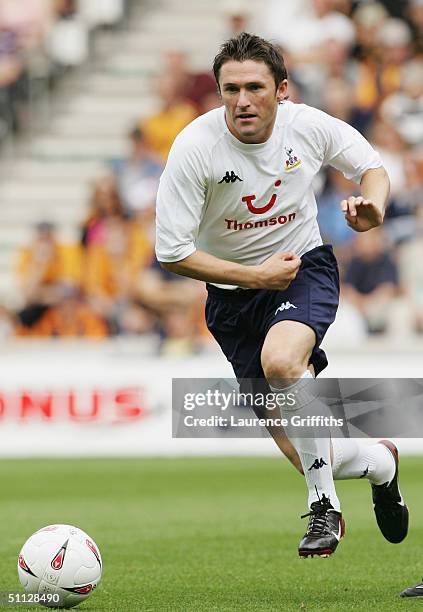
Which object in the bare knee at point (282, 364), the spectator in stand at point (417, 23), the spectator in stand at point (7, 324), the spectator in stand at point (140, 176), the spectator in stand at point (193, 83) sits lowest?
the bare knee at point (282, 364)

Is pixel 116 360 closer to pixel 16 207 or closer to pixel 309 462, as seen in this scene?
pixel 16 207

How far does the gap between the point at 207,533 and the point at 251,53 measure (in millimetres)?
3898

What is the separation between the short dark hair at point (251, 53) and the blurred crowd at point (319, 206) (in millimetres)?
8190

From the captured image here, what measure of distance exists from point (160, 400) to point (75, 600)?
27.2ft

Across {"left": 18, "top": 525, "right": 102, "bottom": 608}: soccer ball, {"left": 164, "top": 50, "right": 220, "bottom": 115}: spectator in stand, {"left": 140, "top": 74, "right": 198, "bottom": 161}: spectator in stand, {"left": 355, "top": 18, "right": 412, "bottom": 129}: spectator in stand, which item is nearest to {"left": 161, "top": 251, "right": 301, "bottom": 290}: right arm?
{"left": 18, "top": 525, "right": 102, "bottom": 608}: soccer ball

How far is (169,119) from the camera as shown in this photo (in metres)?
17.1

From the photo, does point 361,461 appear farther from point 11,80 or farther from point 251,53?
point 11,80

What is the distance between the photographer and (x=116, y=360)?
1453cm

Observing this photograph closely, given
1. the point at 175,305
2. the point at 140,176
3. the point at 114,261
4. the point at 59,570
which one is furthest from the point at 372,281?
the point at 59,570

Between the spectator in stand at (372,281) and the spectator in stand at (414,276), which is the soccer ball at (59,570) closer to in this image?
the spectator in stand at (372,281)

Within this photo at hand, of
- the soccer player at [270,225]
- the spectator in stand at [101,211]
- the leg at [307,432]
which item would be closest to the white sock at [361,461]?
the soccer player at [270,225]

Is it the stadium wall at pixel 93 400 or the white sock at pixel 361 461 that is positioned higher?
the stadium wall at pixel 93 400

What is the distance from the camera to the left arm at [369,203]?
641 centimetres

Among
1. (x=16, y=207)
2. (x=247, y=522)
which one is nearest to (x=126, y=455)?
(x=247, y=522)
